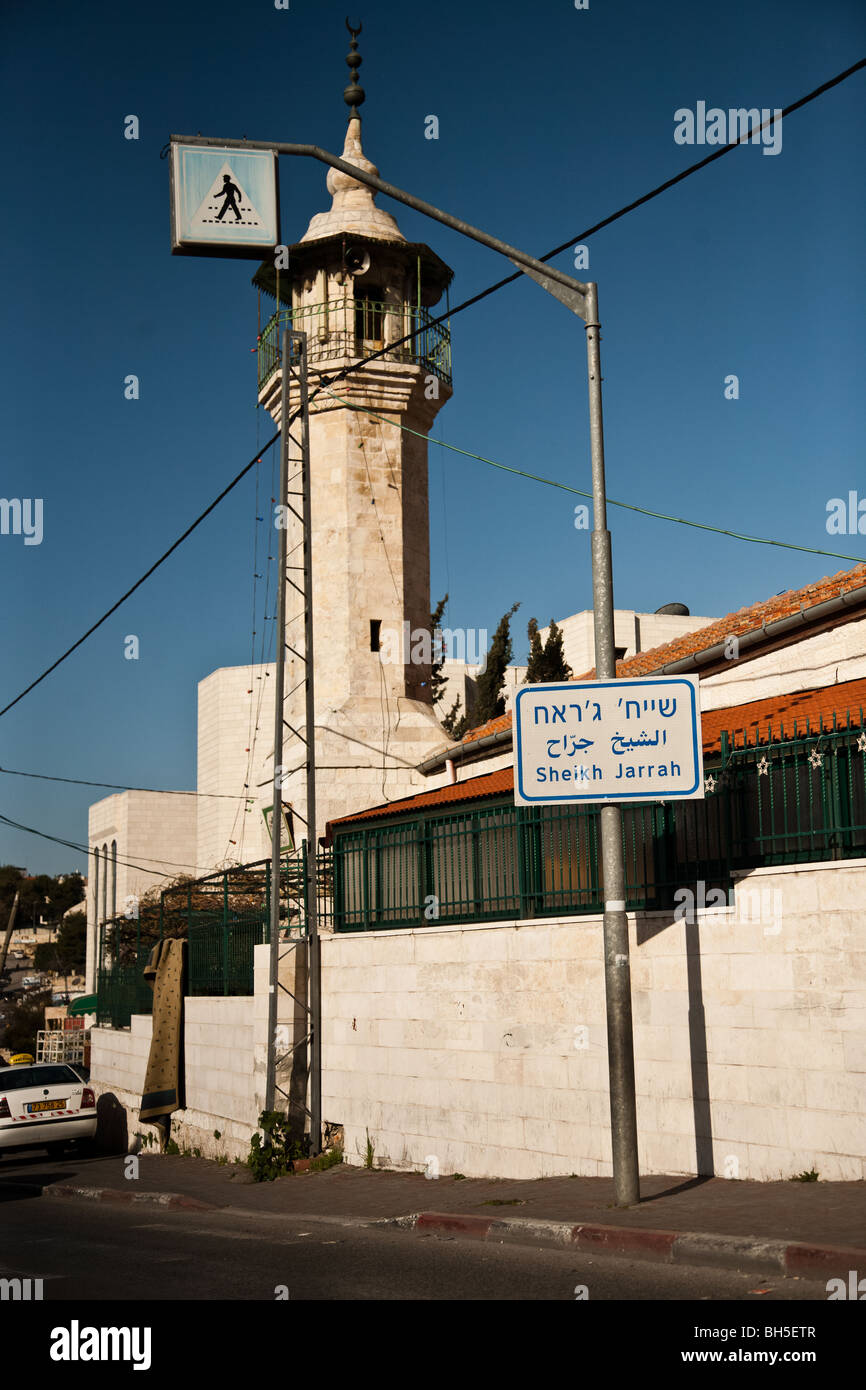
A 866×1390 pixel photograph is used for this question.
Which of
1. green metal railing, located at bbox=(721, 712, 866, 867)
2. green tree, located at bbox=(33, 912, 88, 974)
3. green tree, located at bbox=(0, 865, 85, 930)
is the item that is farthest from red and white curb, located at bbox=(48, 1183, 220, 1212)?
green tree, located at bbox=(0, 865, 85, 930)

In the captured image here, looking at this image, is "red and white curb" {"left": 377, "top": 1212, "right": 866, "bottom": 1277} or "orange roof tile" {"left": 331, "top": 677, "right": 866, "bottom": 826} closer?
"red and white curb" {"left": 377, "top": 1212, "right": 866, "bottom": 1277}

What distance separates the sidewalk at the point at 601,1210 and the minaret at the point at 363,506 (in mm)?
10420

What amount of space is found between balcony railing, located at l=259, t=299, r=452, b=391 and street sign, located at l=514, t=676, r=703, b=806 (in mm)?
16646

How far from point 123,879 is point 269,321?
48925mm

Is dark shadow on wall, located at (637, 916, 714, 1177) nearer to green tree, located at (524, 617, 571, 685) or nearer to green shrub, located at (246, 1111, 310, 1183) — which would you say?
green shrub, located at (246, 1111, 310, 1183)

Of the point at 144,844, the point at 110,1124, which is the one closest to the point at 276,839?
the point at 110,1124

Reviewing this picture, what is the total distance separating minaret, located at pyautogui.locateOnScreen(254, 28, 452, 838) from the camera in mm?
24859

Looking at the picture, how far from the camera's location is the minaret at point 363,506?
81.6 feet

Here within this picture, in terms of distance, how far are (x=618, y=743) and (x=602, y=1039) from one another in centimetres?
325

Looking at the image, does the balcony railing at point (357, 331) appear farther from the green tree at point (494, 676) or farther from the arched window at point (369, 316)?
the green tree at point (494, 676)

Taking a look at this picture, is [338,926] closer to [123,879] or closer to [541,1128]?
[541,1128]

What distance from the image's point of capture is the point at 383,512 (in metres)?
25.3
